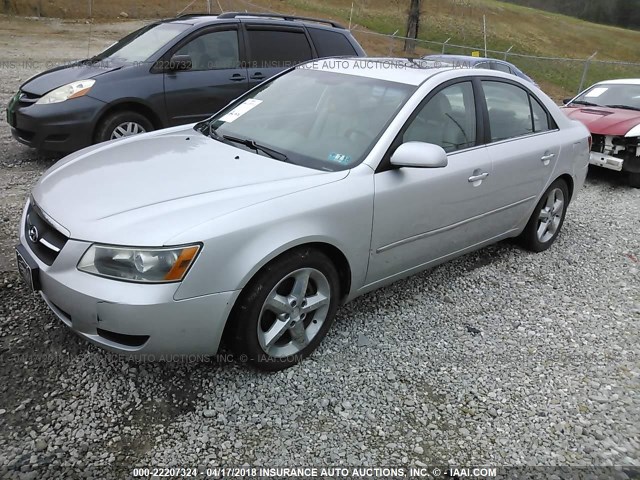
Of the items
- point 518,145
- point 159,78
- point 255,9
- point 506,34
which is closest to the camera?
point 518,145

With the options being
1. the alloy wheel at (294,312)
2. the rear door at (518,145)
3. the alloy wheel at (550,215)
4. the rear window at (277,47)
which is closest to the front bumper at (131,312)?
the alloy wheel at (294,312)

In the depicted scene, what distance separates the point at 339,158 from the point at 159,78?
12.6 feet

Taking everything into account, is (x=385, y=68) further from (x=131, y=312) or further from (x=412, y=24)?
(x=412, y=24)

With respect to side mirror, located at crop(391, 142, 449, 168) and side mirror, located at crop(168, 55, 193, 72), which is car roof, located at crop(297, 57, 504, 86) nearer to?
side mirror, located at crop(391, 142, 449, 168)

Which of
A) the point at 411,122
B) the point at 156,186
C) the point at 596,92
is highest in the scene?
the point at 411,122

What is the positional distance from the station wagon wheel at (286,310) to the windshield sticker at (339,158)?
1.94ft

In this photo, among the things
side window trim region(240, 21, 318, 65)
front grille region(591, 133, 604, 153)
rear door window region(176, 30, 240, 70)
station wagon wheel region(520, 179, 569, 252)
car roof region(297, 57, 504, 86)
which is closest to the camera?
car roof region(297, 57, 504, 86)

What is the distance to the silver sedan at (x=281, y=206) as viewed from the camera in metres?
2.41

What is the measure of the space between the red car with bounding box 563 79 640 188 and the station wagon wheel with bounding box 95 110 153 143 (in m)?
6.05

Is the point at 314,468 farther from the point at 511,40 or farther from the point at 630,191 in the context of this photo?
the point at 511,40

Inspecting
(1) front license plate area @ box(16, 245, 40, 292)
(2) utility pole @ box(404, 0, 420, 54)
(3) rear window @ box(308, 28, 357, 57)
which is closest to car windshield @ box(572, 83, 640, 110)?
(3) rear window @ box(308, 28, 357, 57)

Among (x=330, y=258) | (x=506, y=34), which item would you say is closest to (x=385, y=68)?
(x=330, y=258)

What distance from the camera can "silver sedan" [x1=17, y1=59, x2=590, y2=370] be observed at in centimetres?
241

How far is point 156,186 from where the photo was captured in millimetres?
2764
